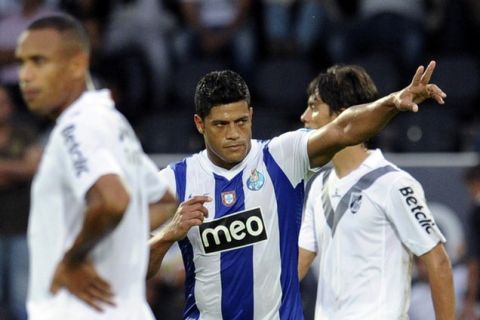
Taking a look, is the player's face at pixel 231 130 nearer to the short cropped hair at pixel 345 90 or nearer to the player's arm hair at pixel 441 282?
the short cropped hair at pixel 345 90

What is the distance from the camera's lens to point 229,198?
6.45m

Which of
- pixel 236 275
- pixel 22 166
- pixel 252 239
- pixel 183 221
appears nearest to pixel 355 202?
pixel 252 239

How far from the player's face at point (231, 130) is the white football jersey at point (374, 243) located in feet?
2.36

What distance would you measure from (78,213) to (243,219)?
174 centimetres

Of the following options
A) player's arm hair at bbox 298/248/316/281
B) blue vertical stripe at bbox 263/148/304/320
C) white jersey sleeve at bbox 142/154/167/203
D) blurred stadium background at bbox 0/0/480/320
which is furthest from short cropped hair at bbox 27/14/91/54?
blurred stadium background at bbox 0/0/480/320

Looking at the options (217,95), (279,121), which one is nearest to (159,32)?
(279,121)

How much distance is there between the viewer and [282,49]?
44.1 ft

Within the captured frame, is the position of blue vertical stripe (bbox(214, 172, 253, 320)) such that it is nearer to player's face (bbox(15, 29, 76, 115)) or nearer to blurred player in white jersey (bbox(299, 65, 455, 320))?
blurred player in white jersey (bbox(299, 65, 455, 320))

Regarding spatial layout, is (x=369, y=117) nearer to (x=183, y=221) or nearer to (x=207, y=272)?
(x=183, y=221)

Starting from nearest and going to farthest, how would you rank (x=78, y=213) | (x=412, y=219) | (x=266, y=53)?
(x=78, y=213), (x=412, y=219), (x=266, y=53)

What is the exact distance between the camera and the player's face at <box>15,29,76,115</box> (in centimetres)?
479

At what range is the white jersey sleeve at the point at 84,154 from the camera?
4594 mm

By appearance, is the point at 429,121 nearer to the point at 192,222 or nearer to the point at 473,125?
the point at 473,125

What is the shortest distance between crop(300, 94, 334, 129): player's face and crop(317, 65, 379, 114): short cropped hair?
0.09 ft
